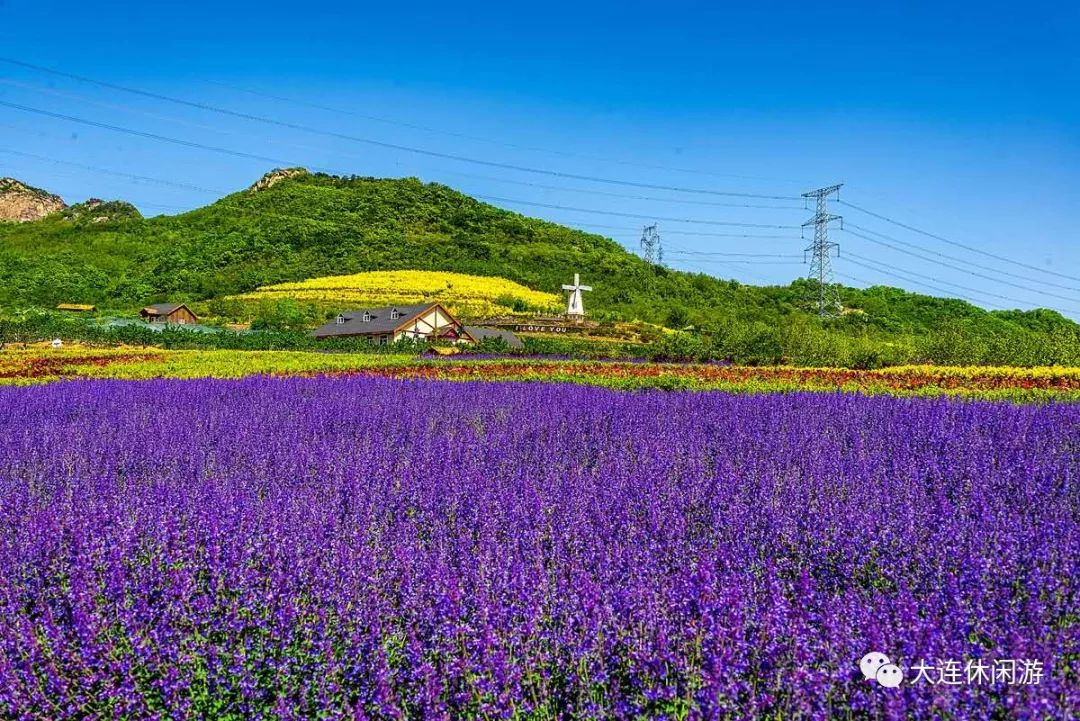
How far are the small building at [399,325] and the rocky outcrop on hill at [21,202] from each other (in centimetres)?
9298

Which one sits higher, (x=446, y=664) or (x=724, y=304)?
(x=724, y=304)

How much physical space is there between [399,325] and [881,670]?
116ft

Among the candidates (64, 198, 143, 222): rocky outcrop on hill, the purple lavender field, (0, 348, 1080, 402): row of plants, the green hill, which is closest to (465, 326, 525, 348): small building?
the green hill

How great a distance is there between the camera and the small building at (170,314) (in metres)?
48.3

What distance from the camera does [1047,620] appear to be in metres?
2.85

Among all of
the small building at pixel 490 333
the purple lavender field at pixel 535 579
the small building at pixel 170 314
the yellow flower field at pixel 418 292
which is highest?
the yellow flower field at pixel 418 292

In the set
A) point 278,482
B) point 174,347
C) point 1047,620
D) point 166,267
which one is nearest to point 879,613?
point 1047,620

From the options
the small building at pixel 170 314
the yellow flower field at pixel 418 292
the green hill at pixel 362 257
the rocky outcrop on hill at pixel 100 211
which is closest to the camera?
the small building at pixel 170 314

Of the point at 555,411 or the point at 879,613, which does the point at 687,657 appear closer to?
the point at 879,613

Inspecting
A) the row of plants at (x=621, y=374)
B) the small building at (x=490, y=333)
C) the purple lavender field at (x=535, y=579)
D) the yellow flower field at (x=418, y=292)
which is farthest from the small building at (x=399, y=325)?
the purple lavender field at (x=535, y=579)

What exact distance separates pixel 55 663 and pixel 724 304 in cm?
5675

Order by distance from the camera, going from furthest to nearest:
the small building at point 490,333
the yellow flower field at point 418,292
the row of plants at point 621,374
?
the yellow flower field at point 418,292, the small building at point 490,333, the row of plants at point 621,374

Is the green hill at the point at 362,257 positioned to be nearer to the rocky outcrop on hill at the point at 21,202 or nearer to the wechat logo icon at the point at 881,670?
the rocky outcrop on hill at the point at 21,202

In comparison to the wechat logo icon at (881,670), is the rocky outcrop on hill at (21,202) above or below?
above
